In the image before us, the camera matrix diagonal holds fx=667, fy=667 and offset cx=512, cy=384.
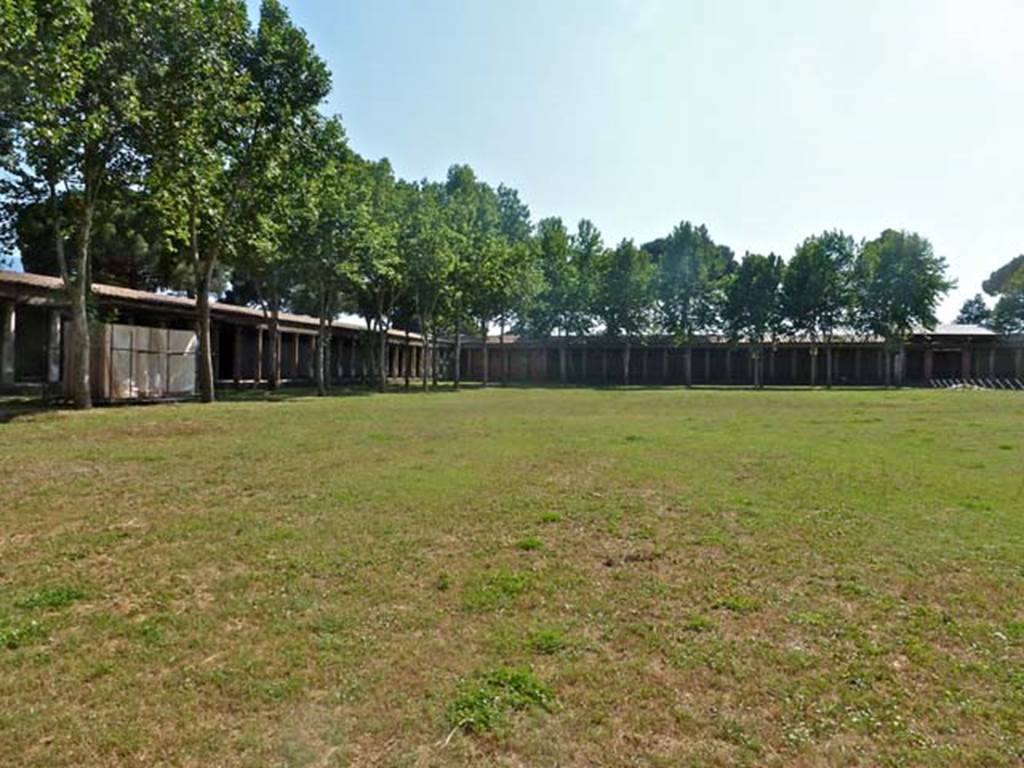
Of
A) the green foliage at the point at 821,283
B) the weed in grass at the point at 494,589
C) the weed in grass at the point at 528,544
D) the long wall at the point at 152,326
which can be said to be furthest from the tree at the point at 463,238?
the weed in grass at the point at 494,589

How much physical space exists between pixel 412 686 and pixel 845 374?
5667 centimetres

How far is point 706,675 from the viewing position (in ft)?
11.3

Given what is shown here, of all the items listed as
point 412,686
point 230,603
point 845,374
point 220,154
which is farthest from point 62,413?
point 845,374

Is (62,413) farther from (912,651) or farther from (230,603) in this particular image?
(912,651)

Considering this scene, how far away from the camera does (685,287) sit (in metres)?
50.4

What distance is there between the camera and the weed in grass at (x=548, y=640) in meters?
3.72

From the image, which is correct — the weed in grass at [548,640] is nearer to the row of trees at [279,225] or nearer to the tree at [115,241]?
the row of trees at [279,225]

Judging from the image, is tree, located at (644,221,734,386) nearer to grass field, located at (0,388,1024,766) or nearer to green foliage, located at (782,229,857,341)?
green foliage, located at (782,229,857,341)

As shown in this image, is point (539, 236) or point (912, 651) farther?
point (539, 236)

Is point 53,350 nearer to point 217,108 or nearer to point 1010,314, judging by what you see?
point 217,108

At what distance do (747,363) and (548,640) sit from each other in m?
55.0

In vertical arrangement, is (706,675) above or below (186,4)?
below

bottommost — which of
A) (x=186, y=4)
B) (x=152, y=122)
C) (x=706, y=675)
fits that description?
(x=706, y=675)

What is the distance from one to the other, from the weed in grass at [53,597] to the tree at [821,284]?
4972cm
